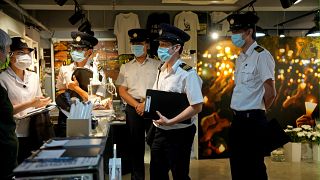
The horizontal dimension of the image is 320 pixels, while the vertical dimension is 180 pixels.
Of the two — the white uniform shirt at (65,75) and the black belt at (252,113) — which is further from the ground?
the white uniform shirt at (65,75)

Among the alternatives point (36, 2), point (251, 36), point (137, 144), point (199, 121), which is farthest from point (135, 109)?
point (36, 2)

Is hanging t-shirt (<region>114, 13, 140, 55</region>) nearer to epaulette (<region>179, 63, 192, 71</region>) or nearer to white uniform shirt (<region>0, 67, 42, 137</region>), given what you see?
white uniform shirt (<region>0, 67, 42, 137</region>)

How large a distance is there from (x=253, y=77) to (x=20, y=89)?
6.69 feet

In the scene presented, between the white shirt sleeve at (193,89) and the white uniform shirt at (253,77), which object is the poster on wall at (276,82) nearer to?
the white uniform shirt at (253,77)

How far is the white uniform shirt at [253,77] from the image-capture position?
2.95 metres

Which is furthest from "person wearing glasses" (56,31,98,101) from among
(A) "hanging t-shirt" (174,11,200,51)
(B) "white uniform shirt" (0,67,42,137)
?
(A) "hanging t-shirt" (174,11,200,51)

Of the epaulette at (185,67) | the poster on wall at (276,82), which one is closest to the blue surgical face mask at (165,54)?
the epaulette at (185,67)

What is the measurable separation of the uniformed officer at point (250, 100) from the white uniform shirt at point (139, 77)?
1.06 metres

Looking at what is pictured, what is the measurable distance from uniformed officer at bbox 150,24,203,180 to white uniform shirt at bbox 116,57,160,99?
1.05 m

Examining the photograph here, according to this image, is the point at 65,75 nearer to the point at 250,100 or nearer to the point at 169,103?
the point at 169,103

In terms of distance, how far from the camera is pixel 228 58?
5.60 metres

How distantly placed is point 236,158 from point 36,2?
399cm

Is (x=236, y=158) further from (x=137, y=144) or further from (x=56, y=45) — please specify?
(x=56, y=45)

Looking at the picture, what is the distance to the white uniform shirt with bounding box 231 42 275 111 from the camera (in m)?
2.95
